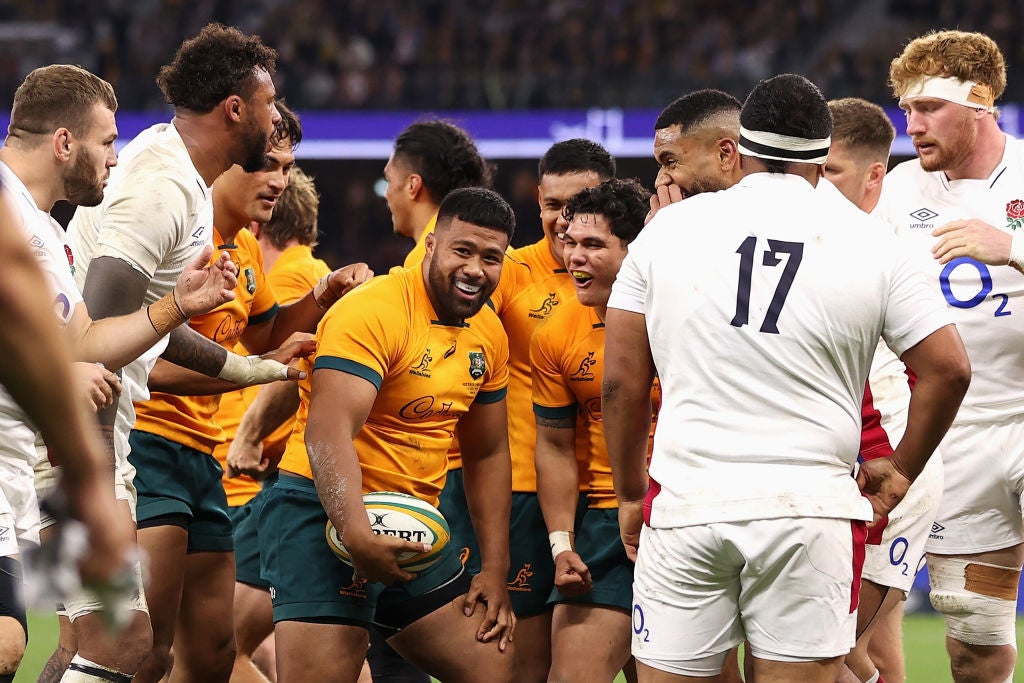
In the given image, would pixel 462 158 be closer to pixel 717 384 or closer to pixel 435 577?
pixel 435 577

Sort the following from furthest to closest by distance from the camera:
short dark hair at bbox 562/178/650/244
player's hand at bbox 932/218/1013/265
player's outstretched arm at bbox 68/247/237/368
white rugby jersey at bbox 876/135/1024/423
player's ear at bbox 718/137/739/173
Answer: white rugby jersey at bbox 876/135/1024/423 < player's ear at bbox 718/137/739/173 < short dark hair at bbox 562/178/650/244 < player's hand at bbox 932/218/1013/265 < player's outstretched arm at bbox 68/247/237/368

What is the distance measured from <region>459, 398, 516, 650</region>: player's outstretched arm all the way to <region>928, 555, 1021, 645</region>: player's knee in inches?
78.7

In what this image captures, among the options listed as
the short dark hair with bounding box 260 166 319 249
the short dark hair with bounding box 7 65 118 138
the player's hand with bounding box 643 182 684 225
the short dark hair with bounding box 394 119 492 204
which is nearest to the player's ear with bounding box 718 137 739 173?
the player's hand with bounding box 643 182 684 225

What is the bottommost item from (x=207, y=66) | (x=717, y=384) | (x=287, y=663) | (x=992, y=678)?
(x=992, y=678)

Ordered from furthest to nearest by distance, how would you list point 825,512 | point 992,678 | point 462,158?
point 462,158, point 992,678, point 825,512

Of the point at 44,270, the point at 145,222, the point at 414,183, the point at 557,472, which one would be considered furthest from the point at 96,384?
the point at 414,183

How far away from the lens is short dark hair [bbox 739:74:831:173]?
149 inches

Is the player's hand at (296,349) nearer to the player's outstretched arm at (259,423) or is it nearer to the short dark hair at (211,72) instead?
the player's outstretched arm at (259,423)

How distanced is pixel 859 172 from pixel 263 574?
3.09m

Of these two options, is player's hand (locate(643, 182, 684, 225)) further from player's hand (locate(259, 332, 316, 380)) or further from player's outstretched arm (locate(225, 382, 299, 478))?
player's outstretched arm (locate(225, 382, 299, 478))

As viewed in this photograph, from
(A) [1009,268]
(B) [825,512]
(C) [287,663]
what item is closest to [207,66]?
(C) [287,663]

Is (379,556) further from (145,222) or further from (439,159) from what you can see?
(439,159)

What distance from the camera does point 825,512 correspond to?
139 inches

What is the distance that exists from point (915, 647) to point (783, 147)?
7.09m
